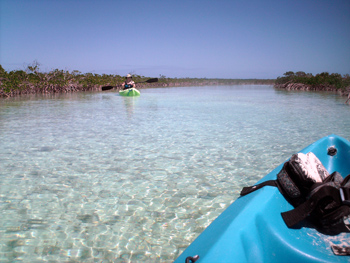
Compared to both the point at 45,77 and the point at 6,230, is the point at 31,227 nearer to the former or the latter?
the point at 6,230

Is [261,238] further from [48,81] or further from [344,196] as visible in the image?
[48,81]

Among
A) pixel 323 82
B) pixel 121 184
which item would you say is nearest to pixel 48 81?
pixel 121 184

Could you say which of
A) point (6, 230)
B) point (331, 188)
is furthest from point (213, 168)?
point (6, 230)

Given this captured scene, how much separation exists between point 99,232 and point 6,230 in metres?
0.99

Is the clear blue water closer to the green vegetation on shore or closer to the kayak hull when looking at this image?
the kayak hull

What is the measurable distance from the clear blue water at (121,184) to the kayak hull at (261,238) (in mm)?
1028

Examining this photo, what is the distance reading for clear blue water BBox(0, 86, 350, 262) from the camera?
252 centimetres

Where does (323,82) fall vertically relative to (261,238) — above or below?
above

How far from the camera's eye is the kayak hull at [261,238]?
4.37 feet

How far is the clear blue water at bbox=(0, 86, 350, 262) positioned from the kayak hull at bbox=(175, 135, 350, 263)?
1028 millimetres

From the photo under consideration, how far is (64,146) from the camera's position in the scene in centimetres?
599

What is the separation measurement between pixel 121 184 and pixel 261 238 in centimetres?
270

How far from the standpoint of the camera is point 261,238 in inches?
61.7

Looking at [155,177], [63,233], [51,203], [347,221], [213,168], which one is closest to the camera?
[347,221]
